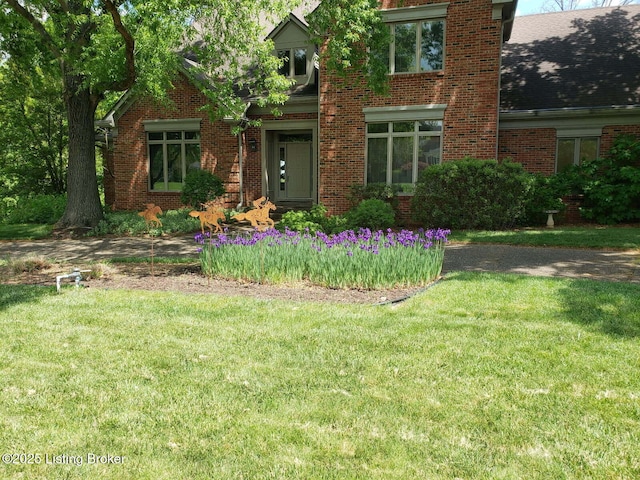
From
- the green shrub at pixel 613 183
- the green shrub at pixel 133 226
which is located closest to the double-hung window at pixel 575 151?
the green shrub at pixel 613 183

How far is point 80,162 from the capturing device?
1302 cm

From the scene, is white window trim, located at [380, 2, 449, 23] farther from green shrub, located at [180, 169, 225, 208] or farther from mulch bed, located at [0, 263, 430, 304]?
mulch bed, located at [0, 263, 430, 304]

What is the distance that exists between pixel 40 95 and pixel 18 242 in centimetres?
1042

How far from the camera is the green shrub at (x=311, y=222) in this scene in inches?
435

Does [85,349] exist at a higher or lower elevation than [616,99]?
lower

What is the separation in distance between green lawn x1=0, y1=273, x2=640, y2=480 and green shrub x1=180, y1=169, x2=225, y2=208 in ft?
34.6

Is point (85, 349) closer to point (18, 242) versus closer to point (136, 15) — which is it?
point (136, 15)

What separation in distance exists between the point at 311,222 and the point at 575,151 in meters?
8.35

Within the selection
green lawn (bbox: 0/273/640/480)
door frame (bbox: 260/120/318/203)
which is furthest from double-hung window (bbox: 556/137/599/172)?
green lawn (bbox: 0/273/640/480)

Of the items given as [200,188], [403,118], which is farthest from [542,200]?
[200,188]

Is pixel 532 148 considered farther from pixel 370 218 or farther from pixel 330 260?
pixel 330 260

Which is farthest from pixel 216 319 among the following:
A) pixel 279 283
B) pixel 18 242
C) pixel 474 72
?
pixel 474 72

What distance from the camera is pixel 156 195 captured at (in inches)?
688

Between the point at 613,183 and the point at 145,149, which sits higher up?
the point at 145,149
